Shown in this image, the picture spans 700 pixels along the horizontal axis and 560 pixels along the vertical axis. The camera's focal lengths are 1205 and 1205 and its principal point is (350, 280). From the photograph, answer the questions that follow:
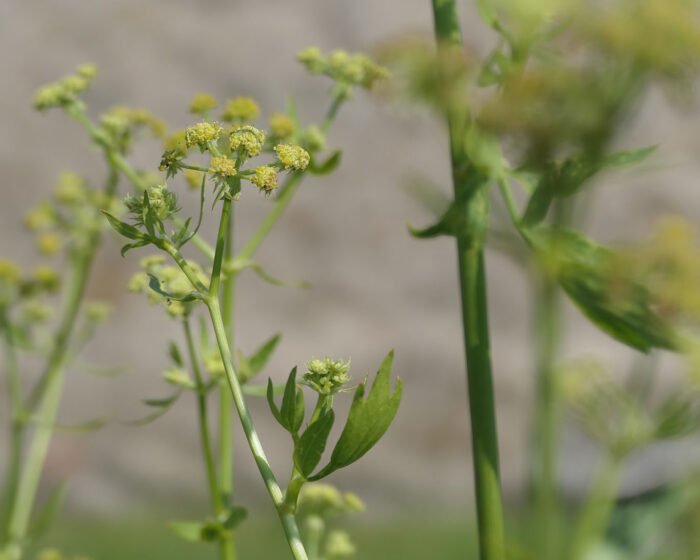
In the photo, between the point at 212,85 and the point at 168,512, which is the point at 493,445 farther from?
the point at 212,85

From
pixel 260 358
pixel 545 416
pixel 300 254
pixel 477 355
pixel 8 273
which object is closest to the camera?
pixel 545 416

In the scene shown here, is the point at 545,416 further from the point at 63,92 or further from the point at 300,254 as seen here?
the point at 300,254

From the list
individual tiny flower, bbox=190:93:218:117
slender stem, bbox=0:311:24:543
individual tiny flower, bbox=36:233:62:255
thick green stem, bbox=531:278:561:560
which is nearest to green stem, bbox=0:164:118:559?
slender stem, bbox=0:311:24:543

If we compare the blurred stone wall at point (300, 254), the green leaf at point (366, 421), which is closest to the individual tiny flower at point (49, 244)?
the green leaf at point (366, 421)

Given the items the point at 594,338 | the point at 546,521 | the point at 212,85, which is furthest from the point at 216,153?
the point at 212,85

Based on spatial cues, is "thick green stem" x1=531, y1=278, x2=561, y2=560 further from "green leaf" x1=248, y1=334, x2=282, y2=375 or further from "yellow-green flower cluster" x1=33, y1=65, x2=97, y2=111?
"yellow-green flower cluster" x1=33, y1=65, x2=97, y2=111

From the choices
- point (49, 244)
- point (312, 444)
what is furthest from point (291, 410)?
point (49, 244)

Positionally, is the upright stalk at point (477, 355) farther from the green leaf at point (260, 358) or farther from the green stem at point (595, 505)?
the green leaf at point (260, 358)

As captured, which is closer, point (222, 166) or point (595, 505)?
point (222, 166)
